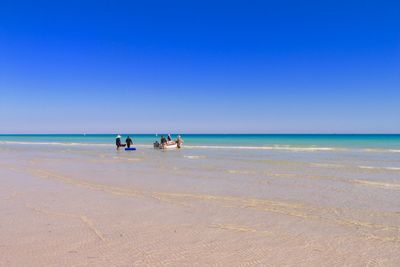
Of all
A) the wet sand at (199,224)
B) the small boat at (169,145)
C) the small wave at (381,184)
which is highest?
the small boat at (169,145)

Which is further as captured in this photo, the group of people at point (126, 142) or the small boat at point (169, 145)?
the small boat at point (169, 145)

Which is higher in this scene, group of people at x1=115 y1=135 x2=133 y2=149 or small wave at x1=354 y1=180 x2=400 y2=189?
group of people at x1=115 y1=135 x2=133 y2=149

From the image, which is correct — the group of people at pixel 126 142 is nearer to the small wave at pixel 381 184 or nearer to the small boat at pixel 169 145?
the small boat at pixel 169 145

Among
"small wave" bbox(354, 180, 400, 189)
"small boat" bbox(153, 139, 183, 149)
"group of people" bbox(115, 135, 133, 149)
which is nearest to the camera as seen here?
"small wave" bbox(354, 180, 400, 189)

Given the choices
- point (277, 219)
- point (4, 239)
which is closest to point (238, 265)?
point (277, 219)

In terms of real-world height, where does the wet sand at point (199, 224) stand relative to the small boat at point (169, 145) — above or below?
below

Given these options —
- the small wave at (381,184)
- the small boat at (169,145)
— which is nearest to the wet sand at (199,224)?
the small wave at (381,184)

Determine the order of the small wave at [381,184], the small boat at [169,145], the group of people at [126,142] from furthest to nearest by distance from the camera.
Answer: the small boat at [169,145] < the group of people at [126,142] < the small wave at [381,184]

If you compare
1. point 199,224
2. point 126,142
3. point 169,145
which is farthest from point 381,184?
point 126,142

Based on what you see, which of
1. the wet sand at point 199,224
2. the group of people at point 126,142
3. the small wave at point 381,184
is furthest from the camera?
the group of people at point 126,142

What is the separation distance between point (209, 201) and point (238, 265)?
4364mm

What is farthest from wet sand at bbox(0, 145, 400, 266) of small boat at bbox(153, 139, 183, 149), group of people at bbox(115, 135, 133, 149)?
small boat at bbox(153, 139, 183, 149)

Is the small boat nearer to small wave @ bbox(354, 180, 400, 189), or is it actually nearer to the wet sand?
the wet sand

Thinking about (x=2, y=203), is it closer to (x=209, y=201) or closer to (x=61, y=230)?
(x=61, y=230)
